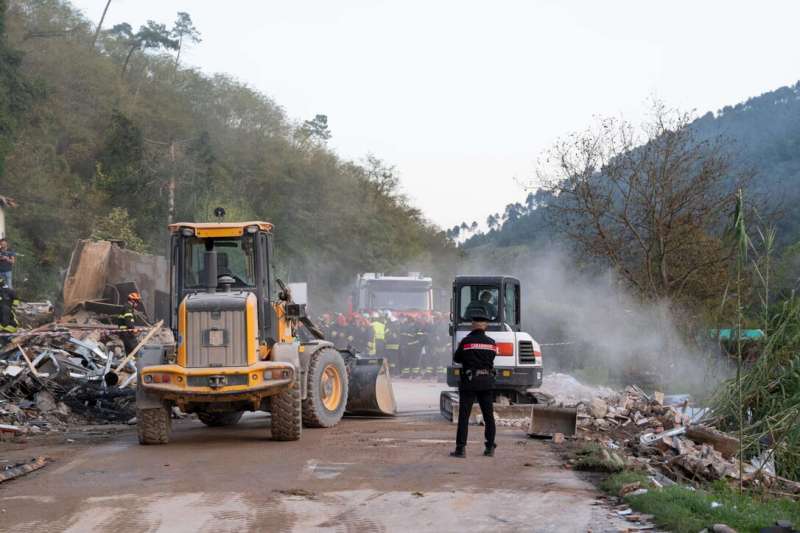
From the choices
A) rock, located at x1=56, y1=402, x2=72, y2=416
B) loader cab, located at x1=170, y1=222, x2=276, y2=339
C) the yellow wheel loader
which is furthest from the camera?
rock, located at x1=56, y1=402, x2=72, y2=416

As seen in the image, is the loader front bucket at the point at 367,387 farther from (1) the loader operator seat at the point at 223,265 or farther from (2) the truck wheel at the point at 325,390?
(1) the loader operator seat at the point at 223,265

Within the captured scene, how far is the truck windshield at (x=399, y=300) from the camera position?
36000 millimetres

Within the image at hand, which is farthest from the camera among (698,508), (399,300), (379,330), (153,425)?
(399,300)

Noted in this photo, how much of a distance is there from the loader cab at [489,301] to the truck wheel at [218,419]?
13.6 feet

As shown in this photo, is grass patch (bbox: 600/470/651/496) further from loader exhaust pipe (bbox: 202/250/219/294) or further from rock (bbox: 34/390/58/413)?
rock (bbox: 34/390/58/413)

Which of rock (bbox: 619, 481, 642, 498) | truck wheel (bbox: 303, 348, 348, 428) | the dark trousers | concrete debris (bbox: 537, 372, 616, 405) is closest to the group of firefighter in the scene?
concrete debris (bbox: 537, 372, 616, 405)

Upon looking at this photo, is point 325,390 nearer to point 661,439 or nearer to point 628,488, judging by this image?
point 661,439

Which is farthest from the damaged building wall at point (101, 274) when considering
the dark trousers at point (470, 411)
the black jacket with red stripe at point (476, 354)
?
the dark trousers at point (470, 411)

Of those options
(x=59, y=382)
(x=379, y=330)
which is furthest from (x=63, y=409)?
(x=379, y=330)

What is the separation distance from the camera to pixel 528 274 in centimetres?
3778

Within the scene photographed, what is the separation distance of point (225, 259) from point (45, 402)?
5.62 m

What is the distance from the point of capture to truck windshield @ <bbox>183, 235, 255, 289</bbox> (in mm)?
14688

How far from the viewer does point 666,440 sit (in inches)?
561

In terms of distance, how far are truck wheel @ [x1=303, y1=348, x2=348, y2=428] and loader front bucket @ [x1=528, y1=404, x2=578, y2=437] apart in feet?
9.84
